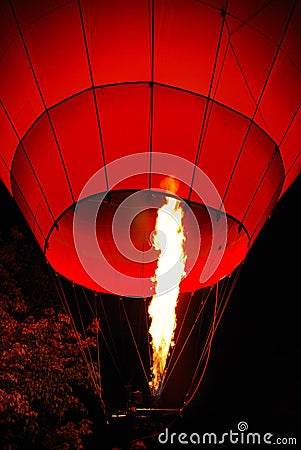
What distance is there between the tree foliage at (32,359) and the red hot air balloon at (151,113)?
83.2 inches

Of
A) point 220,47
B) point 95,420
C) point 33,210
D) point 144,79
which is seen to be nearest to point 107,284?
point 33,210

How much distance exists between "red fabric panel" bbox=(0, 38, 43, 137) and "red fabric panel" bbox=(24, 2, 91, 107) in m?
0.11

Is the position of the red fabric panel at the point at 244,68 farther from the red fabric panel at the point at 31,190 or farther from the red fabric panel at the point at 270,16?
the red fabric panel at the point at 31,190

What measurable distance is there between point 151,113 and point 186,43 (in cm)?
75

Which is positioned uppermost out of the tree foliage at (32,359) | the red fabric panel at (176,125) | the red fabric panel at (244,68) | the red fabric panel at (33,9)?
the red fabric panel at (33,9)

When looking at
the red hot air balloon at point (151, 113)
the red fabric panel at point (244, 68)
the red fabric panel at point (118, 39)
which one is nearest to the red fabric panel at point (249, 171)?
the red hot air balloon at point (151, 113)

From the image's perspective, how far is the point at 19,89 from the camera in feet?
18.2

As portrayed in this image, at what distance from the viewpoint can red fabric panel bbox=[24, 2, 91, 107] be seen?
5066mm

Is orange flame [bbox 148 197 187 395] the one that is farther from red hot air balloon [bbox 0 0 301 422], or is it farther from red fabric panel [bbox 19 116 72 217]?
red fabric panel [bbox 19 116 72 217]

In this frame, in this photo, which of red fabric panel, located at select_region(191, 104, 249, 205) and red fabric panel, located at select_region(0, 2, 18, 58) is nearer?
red fabric panel, located at select_region(0, 2, 18, 58)

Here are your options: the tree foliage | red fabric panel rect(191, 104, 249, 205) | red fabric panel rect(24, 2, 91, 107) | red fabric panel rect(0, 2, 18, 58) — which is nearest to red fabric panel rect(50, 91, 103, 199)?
red fabric panel rect(24, 2, 91, 107)

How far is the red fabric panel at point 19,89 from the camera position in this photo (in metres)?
5.39

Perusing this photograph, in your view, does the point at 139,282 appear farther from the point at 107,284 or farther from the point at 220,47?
the point at 220,47

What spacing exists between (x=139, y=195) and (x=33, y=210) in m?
1.17
